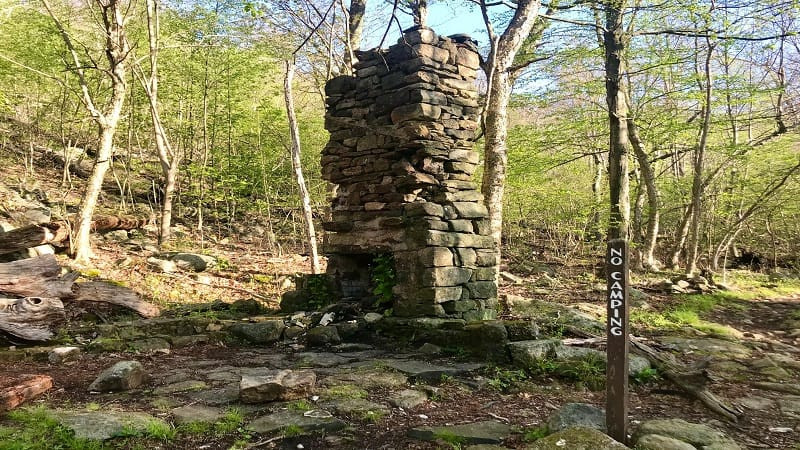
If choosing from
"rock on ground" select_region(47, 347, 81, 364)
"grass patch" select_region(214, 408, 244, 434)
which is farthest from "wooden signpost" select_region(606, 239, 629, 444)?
"rock on ground" select_region(47, 347, 81, 364)

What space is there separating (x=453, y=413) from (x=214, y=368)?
7.94 ft

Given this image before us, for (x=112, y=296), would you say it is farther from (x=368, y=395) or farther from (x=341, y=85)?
(x=368, y=395)

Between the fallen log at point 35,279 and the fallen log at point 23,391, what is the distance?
9.59 ft

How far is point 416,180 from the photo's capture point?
21.1ft

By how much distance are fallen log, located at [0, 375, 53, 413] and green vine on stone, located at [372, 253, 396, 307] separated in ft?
12.2

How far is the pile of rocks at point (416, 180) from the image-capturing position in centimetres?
607

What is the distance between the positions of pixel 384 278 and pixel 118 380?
11.3 feet

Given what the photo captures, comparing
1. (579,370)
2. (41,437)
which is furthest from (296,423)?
(579,370)

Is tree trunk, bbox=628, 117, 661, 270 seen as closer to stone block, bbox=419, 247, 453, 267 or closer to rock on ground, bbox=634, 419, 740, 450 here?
stone block, bbox=419, 247, 453, 267

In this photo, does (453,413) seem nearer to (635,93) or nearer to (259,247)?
(259,247)

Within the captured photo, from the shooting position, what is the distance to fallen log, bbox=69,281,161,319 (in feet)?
22.6

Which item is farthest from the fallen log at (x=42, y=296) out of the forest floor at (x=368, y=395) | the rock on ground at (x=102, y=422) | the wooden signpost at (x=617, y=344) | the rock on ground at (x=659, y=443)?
the rock on ground at (x=659, y=443)

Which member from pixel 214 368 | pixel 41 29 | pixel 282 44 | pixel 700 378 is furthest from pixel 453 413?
pixel 41 29

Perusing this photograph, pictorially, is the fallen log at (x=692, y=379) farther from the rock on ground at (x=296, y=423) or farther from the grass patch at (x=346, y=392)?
the rock on ground at (x=296, y=423)
